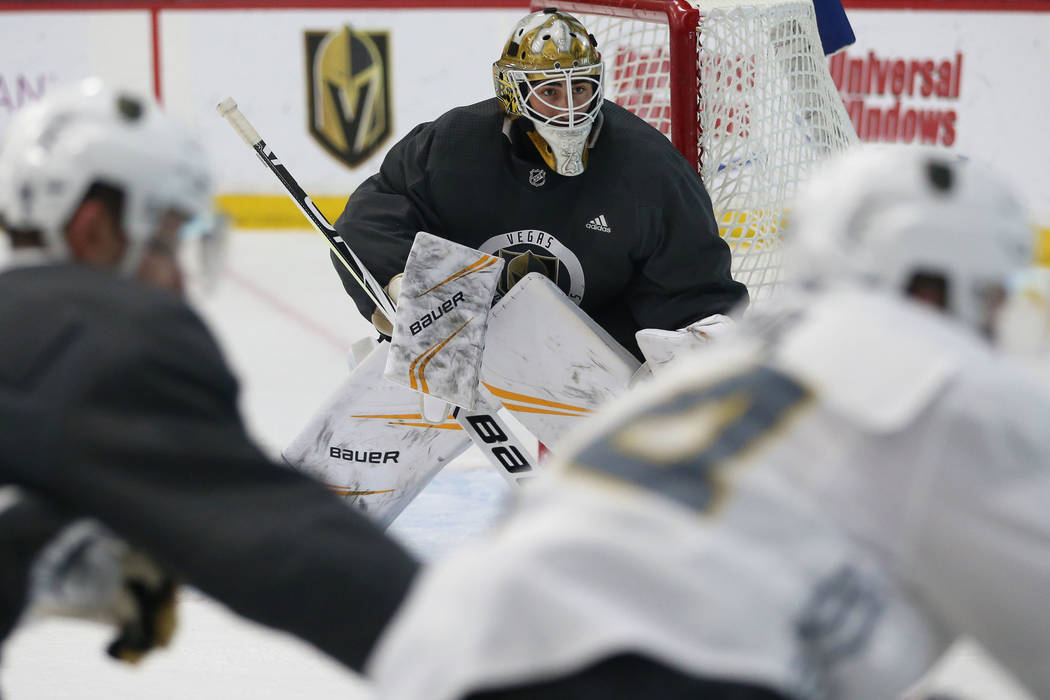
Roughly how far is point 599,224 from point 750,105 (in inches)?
20.4

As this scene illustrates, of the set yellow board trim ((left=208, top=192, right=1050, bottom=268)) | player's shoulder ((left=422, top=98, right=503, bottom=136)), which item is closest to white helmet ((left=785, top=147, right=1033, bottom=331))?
player's shoulder ((left=422, top=98, right=503, bottom=136))

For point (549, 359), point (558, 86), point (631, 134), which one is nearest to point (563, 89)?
point (558, 86)

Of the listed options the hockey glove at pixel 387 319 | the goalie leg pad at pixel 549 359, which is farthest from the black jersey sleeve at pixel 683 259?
the hockey glove at pixel 387 319

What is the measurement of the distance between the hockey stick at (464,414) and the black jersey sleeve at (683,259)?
0.35 metres

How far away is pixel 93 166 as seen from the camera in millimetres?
1285

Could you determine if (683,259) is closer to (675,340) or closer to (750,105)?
(675,340)

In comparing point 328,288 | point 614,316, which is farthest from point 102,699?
point 328,288

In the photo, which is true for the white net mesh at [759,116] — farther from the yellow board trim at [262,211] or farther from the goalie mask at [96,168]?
the yellow board trim at [262,211]

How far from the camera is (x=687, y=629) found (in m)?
1.02

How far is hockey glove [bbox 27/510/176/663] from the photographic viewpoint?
128 centimetres

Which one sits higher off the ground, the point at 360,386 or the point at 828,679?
the point at 828,679

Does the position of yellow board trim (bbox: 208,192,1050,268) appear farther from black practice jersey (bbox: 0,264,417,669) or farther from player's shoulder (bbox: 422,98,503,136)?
black practice jersey (bbox: 0,264,417,669)

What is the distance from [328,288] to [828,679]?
14.6ft

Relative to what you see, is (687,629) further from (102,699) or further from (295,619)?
(102,699)
